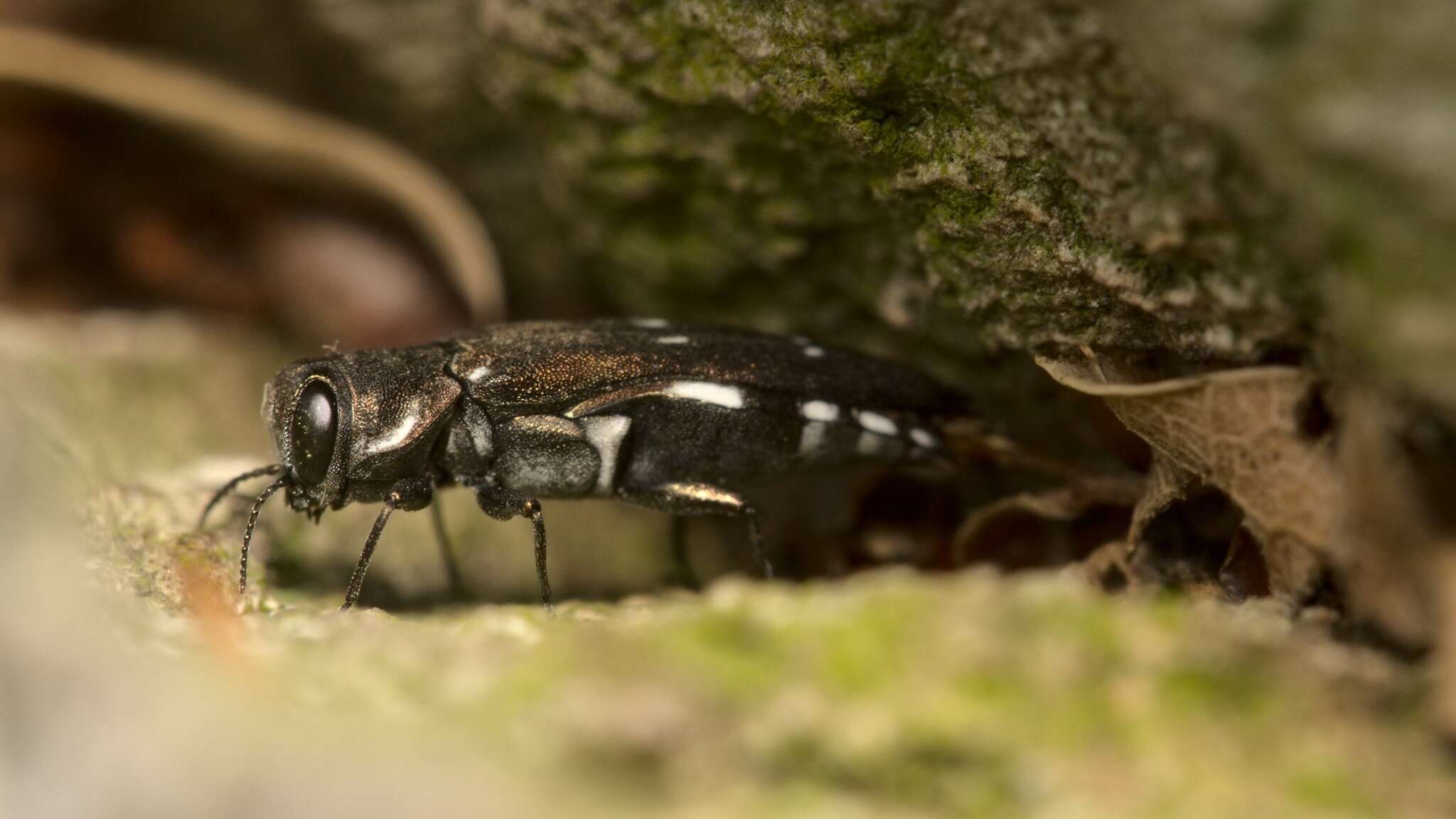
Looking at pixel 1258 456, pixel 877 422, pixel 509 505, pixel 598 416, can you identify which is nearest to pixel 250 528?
pixel 509 505

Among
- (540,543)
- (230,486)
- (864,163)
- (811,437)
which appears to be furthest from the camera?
(811,437)

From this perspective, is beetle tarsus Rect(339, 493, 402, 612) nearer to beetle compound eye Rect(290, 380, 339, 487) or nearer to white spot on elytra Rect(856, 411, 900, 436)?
beetle compound eye Rect(290, 380, 339, 487)

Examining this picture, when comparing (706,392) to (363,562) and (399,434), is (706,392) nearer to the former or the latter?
(399,434)

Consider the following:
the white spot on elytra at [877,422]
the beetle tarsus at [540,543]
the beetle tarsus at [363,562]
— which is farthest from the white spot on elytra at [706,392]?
the beetle tarsus at [363,562]

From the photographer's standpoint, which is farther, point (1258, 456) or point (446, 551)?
point (446, 551)

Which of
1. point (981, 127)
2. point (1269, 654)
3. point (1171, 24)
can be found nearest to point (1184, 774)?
point (1269, 654)

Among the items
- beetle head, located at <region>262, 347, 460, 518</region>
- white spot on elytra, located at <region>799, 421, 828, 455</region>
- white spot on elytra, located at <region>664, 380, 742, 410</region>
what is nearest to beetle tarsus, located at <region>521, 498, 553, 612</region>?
beetle head, located at <region>262, 347, 460, 518</region>

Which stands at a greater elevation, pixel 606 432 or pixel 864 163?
pixel 864 163
